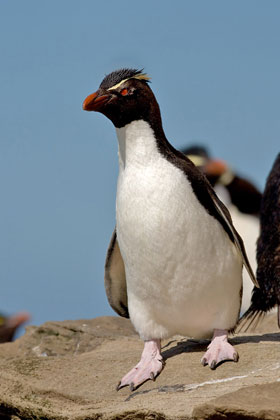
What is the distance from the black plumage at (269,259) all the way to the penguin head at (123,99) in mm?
1969

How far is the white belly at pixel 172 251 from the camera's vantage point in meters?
5.03

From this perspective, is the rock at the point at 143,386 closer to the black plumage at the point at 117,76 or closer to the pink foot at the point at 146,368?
the pink foot at the point at 146,368

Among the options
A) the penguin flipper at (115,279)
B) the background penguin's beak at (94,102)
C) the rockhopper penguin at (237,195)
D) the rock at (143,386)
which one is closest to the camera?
the rock at (143,386)

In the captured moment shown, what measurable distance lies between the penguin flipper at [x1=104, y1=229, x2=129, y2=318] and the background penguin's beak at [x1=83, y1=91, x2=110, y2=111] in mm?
1008

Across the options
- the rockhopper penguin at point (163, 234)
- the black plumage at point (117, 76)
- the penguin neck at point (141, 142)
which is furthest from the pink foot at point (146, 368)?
the black plumage at point (117, 76)

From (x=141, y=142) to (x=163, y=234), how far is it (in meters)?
0.59

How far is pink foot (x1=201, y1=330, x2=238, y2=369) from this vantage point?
16.7 ft

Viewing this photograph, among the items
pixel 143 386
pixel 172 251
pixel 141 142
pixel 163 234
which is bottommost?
pixel 143 386

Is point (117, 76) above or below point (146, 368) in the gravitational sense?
above

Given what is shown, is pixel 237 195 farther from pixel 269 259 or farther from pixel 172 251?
pixel 172 251

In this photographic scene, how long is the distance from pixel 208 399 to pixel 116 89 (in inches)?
76.3

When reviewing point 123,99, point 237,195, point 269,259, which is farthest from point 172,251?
point 237,195

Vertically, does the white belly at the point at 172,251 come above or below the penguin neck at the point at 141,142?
below

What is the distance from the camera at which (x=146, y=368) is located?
530 centimetres
